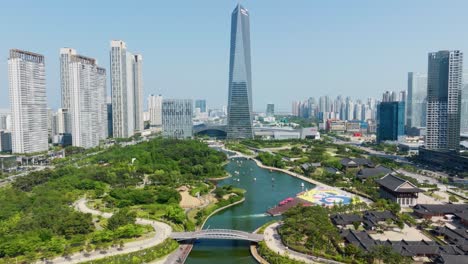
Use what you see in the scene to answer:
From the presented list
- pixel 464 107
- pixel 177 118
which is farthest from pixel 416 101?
pixel 177 118

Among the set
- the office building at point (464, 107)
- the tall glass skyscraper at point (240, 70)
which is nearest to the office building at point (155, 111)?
the tall glass skyscraper at point (240, 70)

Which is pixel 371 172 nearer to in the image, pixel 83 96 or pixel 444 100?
pixel 444 100

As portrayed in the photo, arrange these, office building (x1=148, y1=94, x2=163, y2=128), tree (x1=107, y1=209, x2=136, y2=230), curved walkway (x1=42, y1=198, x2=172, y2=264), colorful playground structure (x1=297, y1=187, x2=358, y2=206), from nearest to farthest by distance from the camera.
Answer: curved walkway (x1=42, y1=198, x2=172, y2=264) < tree (x1=107, y1=209, x2=136, y2=230) < colorful playground structure (x1=297, y1=187, x2=358, y2=206) < office building (x1=148, y1=94, x2=163, y2=128)

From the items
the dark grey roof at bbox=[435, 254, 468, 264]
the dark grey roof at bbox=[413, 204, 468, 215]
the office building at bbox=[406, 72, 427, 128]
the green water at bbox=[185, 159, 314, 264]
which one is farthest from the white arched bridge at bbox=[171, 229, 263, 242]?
the office building at bbox=[406, 72, 427, 128]

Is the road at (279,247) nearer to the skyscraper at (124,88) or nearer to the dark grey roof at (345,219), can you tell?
the dark grey roof at (345,219)

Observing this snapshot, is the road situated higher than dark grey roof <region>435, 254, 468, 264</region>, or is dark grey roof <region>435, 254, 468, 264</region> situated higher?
dark grey roof <region>435, 254, 468, 264</region>

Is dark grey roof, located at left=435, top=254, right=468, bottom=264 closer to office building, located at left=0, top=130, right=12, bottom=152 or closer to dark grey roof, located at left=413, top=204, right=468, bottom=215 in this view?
dark grey roof, located at left=413, top=204, right=468, bottom=215
